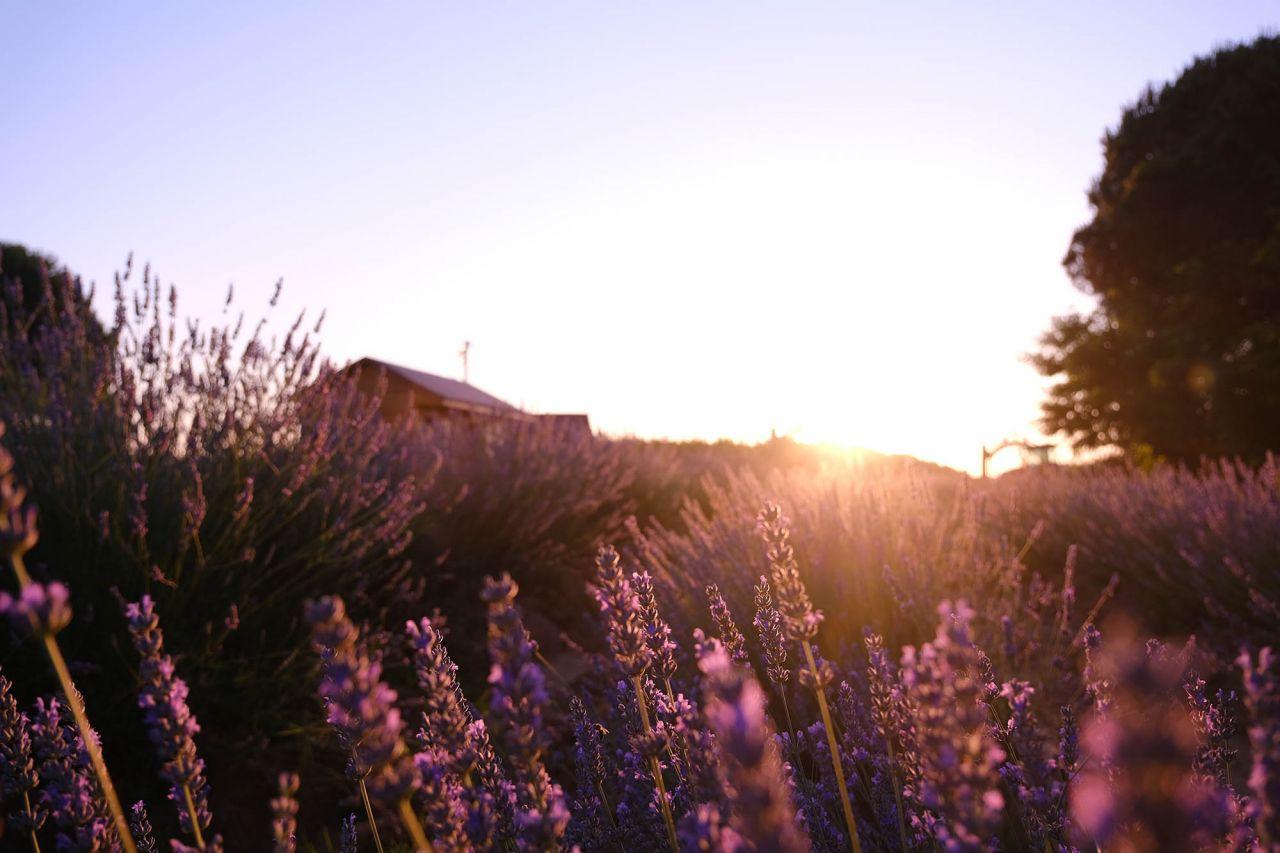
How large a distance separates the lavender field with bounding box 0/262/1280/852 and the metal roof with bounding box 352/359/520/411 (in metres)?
15.8

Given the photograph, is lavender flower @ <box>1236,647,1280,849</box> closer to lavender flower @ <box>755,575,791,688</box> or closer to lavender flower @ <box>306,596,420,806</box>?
lavender flower @ <box>306,596,420,806</box>

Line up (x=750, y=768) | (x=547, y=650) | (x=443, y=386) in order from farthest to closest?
(x=443, y=386)
(x=547, y=650)
(x=750, y=768)

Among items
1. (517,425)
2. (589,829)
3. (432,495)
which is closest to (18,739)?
(589,829)

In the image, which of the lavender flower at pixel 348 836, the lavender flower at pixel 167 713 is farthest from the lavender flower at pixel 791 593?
the lavender flower at pixel 348 836

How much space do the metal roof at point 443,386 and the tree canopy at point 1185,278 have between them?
13324mm

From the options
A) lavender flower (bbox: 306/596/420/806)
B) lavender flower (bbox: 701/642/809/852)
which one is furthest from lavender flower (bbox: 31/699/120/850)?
lavender flower (bbox: 701/642/809/852)

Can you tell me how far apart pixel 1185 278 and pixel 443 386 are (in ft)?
59.9

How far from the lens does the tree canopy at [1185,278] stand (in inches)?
606

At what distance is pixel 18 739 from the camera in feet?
4.48

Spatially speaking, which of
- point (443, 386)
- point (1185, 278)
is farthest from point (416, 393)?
point (1185, 278)

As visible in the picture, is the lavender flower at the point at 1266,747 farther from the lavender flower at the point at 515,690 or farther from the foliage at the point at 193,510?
the foliage at the point at 193,510

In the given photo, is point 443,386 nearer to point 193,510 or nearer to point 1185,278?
A: point 1185,278

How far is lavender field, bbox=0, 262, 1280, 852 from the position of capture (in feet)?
2.92

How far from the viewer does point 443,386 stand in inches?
991
